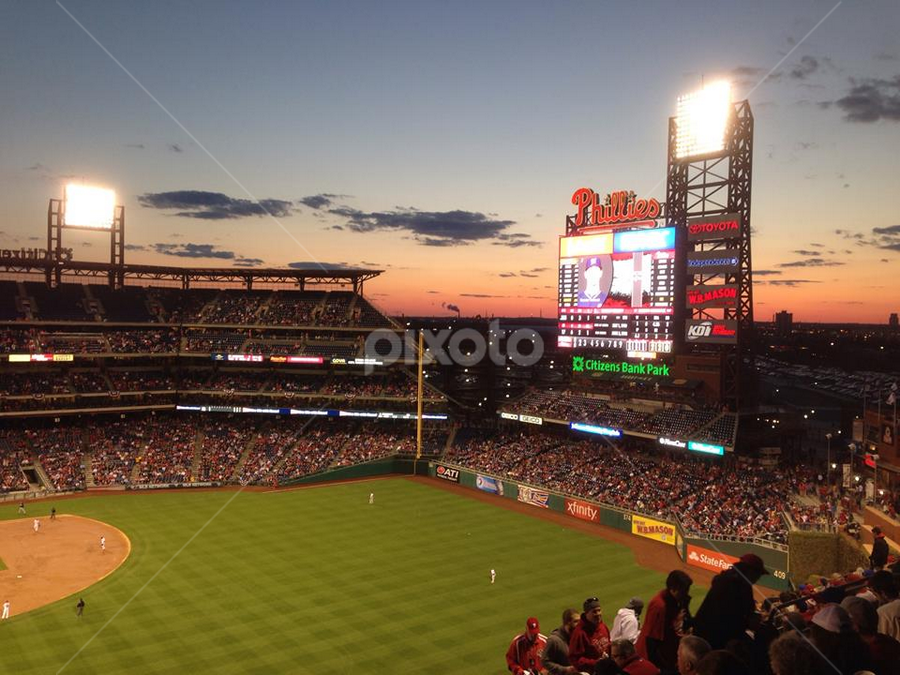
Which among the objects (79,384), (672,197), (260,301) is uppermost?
(672,197)

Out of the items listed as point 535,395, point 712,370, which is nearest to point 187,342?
point 535,395

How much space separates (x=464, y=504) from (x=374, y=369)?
21.8m

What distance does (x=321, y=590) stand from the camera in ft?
92.0

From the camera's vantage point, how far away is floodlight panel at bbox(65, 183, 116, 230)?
59750 millimetres

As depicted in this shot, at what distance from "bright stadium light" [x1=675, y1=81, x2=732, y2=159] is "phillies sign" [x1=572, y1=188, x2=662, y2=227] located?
12.9ft

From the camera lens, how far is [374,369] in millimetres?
62312

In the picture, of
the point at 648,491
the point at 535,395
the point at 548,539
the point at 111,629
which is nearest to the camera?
the point at 111,629

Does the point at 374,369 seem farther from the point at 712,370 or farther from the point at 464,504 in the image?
the point at 712,370

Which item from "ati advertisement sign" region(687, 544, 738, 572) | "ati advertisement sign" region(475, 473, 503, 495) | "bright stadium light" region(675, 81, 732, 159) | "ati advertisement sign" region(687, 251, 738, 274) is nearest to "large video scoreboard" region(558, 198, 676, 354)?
"ati advertisement sign" region(687, 251, 738, 274)

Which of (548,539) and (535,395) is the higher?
(535,395)

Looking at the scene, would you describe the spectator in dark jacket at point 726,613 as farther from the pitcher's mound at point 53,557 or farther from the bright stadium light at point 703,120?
the bright stadium light at point 703,120

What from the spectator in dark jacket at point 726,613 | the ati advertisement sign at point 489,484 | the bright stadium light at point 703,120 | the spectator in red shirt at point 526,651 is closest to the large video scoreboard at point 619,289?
the bright stadium light at point 703,120

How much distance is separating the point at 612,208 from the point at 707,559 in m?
21.6

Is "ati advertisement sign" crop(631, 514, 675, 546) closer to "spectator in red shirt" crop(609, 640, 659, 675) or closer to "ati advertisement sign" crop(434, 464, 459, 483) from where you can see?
"ati advertisement sign" crop(434, 464, 459, 483)
